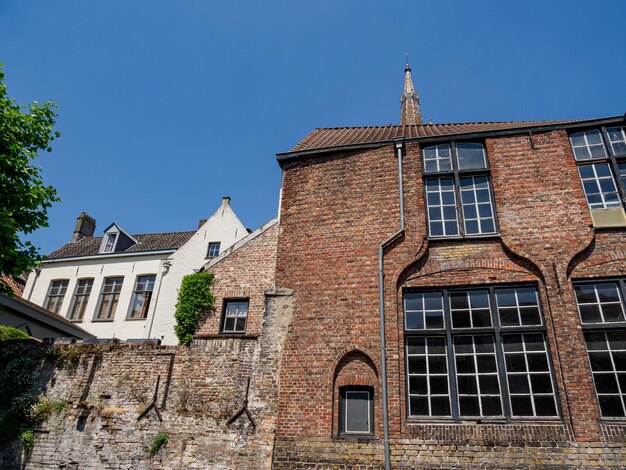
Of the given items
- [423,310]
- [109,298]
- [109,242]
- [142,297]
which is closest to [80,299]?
[109,298]

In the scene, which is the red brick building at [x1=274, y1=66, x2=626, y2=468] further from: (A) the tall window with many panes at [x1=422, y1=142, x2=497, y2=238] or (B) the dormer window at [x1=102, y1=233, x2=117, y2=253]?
(B) the dormer window at [x1=102, y1=233, x2=117, y2=253]

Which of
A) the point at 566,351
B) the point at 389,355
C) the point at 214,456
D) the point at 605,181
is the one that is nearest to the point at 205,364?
the point at 214,456

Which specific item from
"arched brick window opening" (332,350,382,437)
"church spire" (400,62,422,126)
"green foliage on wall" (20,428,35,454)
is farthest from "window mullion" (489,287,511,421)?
"church spire" (400,62,422,126)

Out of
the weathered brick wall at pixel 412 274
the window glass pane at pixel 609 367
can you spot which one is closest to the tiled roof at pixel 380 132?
the weathered brick wall at pixel 412 274

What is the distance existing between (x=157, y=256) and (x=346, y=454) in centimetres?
1640

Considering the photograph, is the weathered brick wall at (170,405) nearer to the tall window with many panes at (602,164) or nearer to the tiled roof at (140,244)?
the tall window with many panes at (602,164)

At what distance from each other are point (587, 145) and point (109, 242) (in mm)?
22465

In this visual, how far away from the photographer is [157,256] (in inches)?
880

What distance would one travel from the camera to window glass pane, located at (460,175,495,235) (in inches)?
405

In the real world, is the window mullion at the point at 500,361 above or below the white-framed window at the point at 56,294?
below

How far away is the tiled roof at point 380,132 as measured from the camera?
492 inches

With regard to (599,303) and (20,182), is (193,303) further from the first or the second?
(599,303)

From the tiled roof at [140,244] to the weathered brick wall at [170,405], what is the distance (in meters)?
12.0

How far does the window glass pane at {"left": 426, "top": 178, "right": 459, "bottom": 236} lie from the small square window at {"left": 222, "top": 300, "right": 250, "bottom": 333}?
7203mm
